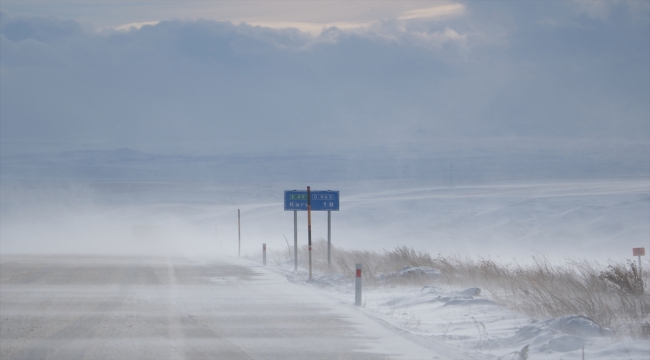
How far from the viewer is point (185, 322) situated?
1256cm

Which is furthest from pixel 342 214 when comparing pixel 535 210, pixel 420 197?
pixel 535 210

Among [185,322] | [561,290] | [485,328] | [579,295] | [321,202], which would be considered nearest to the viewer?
[485,328]

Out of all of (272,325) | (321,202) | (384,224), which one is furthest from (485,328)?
(384,224)

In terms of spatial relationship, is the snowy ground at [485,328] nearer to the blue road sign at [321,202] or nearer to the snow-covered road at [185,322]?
the snow-covered road at [185,322]

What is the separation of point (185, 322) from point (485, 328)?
5.05 meters

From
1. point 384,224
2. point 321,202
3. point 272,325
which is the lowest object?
point 384,224

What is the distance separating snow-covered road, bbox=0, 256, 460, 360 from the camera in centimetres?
994

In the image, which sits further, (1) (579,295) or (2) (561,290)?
(2) (561,290)

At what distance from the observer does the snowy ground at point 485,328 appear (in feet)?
31.4

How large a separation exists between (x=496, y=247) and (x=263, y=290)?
38367 millimetres

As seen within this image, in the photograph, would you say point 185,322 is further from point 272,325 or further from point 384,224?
point 384,224

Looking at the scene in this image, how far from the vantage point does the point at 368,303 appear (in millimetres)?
16047

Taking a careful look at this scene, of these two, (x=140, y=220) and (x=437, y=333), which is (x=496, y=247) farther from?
(x=140, y=220)

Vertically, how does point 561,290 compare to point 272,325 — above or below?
above
